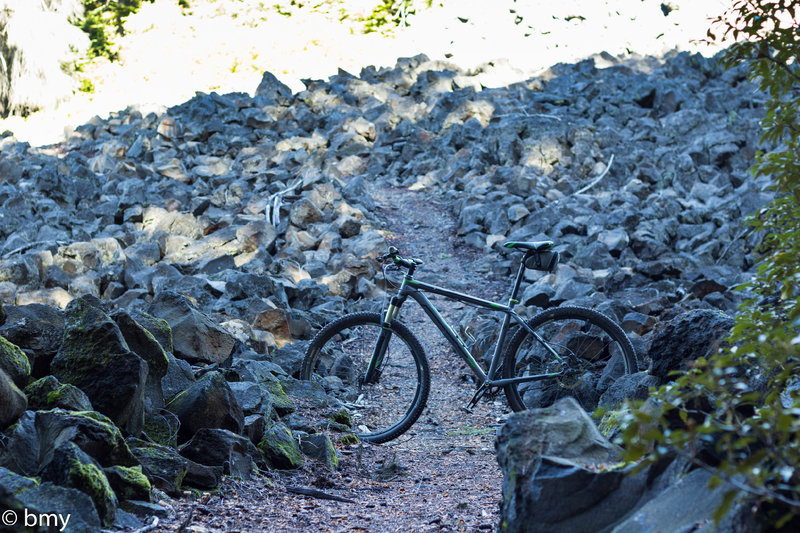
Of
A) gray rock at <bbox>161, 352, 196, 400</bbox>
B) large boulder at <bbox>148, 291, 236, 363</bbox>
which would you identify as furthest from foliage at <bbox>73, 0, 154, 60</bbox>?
gray rock at <bbox>161, 352, 196, 400</bbox>

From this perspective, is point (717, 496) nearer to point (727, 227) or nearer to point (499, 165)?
point (727, 227)

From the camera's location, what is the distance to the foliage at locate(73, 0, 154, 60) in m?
22.5

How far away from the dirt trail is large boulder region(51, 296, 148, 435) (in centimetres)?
50

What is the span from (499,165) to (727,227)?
13.0 ft

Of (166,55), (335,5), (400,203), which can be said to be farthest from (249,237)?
(335,5)

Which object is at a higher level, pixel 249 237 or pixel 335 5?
pixel 335 5

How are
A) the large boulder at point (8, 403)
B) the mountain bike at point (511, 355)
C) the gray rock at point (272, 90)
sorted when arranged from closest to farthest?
the large boulder at point (8, 403)
the mountain bike at point (511, 355)
the gray rock at point (272, 90)

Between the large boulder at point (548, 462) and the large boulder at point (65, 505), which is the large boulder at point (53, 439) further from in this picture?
the large boulder at point (548, 462)

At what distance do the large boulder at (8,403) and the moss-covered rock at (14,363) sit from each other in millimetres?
323

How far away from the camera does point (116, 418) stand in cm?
337

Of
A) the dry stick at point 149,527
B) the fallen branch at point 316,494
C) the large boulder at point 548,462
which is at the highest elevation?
the large boulder at point 548,462

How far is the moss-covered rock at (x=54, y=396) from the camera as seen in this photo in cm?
315

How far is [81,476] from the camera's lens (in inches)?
101

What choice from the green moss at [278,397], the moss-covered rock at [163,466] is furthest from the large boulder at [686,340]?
the moss-covered rock at [163,466]
